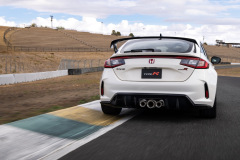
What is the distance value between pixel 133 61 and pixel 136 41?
95 cm

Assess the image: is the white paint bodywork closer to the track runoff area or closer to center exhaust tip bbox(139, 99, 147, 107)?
center exhaust tip bbox(139, 99, 147, 107)

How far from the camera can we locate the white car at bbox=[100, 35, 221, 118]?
19.4 feet

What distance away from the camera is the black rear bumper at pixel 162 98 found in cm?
590

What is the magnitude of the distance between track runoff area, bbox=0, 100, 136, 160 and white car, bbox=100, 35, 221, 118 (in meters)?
0.54

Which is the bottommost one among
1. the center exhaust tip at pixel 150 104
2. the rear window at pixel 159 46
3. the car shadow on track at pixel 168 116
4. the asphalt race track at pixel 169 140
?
the car shadow on track at pixel 168 116

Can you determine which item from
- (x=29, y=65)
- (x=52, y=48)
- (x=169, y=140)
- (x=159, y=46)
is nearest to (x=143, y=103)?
(x=159, y=46)

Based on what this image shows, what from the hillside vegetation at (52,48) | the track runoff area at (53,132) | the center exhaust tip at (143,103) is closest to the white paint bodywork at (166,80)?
the center exhaust tip at (143,103)

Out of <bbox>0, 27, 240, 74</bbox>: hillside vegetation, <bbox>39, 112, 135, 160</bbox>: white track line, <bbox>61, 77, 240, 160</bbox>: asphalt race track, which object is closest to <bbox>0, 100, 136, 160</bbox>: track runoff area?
<bbox>39, 112, 135, 160</bbox>: white track line

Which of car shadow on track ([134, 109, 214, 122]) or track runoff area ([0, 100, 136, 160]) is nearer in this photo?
track runoff area ([0, 100, 136, 160])

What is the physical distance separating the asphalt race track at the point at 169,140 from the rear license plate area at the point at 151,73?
2.60 ft

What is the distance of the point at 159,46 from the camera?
21.5ft

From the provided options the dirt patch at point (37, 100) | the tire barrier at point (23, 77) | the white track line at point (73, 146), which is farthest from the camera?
the tire barrier at point (23, 77)

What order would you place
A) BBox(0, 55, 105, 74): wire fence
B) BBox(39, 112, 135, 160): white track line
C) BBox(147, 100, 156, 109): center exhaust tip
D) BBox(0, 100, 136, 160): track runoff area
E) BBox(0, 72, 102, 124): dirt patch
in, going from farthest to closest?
1. BBox(0, 55, 105, 74): wire fence
2. BBox(0, 72, 102, 124): dirt patch
3. BBox(147, 100, 156, 109): center exhaust tip
4. BBox(0, 100, 136, 160): track runoff area
5. BBox(39, 112, 135, 160): white track line

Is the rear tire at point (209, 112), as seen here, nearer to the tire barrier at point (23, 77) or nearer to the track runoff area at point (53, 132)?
the track runoff area at point (53, 132)
